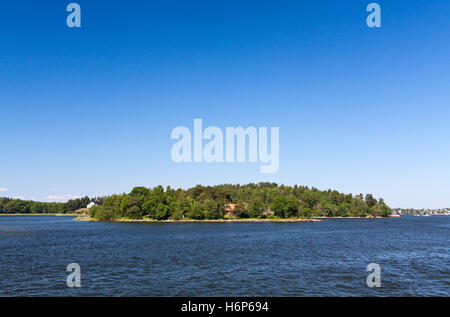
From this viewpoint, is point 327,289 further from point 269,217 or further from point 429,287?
point 269,217

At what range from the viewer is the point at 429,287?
3422cm

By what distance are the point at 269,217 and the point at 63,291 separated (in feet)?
574

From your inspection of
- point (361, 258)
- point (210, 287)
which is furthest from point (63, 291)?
point (361, 258)

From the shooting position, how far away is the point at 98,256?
5625cm
